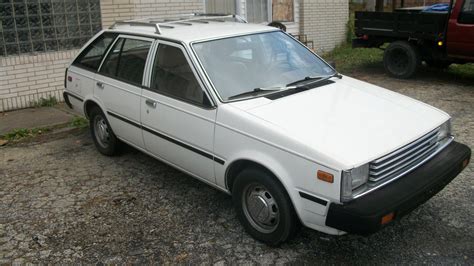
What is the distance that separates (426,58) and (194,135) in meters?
7.03

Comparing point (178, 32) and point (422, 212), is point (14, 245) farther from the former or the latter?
point (422, 212)

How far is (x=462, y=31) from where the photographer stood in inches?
326

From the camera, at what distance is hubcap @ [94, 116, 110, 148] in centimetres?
539

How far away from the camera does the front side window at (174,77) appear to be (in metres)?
3.98

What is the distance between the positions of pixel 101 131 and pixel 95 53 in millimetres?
883

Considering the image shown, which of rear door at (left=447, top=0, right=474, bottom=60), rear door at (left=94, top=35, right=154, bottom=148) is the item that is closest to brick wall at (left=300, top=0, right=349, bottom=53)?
rear door at (left=447, top=0, right=474, bottom=60)

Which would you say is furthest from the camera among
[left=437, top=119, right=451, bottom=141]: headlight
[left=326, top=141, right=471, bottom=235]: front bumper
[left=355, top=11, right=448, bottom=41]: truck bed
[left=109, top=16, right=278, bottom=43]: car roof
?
[left=355, top=11, right=448, bottom=41]: truck bed

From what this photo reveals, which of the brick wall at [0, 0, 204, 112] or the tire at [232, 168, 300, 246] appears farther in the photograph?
the brick wall at [0, 0, 204, 112]

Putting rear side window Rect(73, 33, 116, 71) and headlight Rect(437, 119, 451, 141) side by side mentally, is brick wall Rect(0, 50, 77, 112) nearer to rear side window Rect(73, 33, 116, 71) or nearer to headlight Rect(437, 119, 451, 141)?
rear side window Rect(73, 33, 116, 71)

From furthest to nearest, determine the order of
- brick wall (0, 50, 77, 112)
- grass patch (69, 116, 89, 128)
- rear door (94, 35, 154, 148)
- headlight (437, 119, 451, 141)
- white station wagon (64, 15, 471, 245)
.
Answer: brick wall (0, 50, 77, 112), grass patch (69, 116, 89, 128), rear door (94, 35, 154, 148), headlight (437, 119, 451, 141), white station wagon (64, 15, 471, 245)

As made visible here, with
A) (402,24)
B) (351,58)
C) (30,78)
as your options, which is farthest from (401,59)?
(30,78)

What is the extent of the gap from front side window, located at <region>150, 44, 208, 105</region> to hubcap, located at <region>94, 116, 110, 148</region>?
1.25 m

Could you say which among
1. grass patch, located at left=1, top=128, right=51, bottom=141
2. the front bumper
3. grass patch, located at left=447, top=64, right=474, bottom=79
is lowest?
grass patch, located at left=1, top=128, right=51, bottom=141

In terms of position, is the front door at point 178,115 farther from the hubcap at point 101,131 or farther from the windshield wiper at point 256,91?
the hubcap at point 101,131
